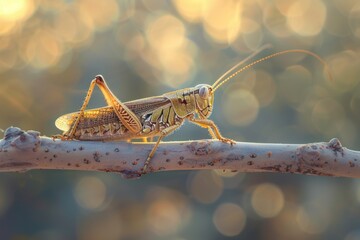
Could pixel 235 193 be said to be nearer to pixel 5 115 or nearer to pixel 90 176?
pixel 90 176

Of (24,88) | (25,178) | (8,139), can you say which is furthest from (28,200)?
(8,139)

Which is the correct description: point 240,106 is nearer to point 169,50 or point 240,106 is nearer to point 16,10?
point 169,50

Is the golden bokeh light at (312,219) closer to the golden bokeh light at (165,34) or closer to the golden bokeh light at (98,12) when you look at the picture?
the golden bokeh light at (165,34)

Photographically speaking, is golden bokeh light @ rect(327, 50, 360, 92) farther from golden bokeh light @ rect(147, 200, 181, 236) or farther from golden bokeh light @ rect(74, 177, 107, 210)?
golden bokeh light @ rect(74, 177, 107, 210)

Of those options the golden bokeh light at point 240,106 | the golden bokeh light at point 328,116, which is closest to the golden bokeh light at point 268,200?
the golden bokeh light at point 240,106

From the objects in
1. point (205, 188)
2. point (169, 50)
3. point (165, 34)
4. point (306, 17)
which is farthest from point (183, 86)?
point (306, 17)
